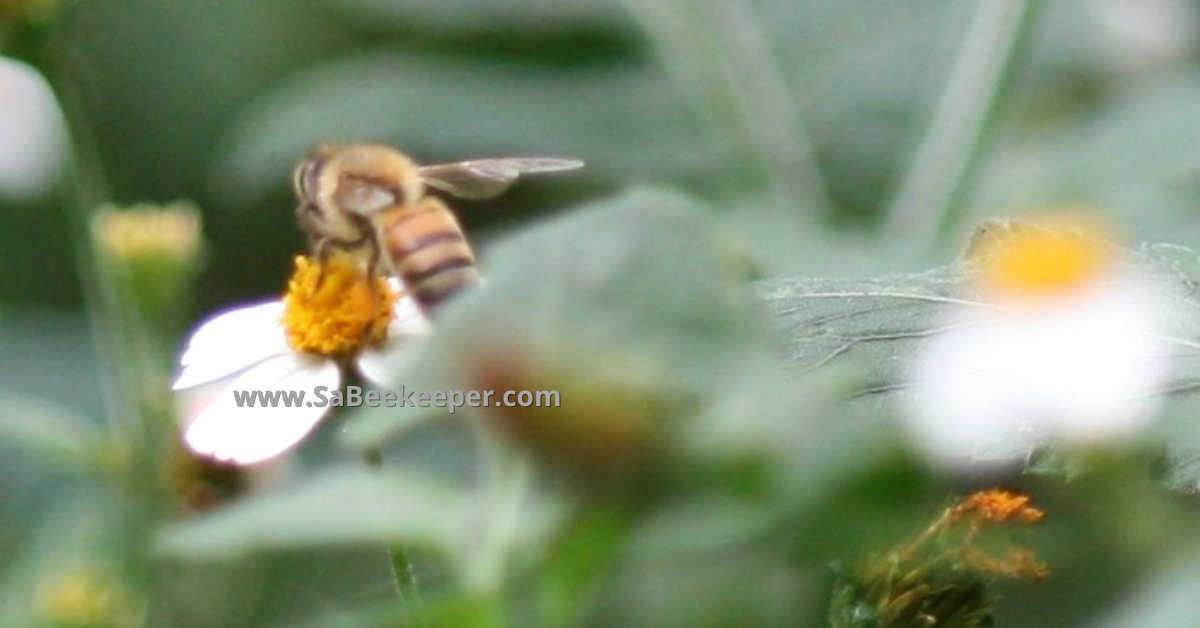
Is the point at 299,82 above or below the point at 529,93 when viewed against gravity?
above

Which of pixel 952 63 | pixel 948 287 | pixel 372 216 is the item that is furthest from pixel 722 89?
pixel 948 287

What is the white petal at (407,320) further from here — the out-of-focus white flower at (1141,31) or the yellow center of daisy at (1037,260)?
the out-of-focus white flower at (1141,31)

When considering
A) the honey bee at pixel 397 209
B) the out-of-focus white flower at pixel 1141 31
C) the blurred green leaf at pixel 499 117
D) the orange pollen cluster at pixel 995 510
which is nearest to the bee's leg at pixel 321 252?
the honey bee at pixel 397 209

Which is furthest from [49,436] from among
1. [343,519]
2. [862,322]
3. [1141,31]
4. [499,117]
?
[1141,31]

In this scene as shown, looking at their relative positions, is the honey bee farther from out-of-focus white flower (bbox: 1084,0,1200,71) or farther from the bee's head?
out-of-focus white flower (bbox: 1084,0,1200,71)

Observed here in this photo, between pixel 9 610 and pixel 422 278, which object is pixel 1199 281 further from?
pixel 9 610

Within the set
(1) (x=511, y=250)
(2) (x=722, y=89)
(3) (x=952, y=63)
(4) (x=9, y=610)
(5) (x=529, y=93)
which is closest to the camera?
(1) (x=511, y=250)
